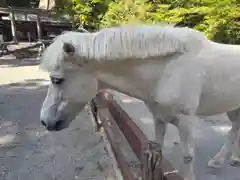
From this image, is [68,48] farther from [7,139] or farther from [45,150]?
[7,139]

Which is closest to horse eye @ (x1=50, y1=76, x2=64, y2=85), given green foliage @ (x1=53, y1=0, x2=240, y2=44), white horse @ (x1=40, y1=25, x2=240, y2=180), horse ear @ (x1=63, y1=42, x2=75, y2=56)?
white horse @ (x1=40, y1=25, x2=240, y2=180)

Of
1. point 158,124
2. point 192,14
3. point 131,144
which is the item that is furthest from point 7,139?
point 192,14

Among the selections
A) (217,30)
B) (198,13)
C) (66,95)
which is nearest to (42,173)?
(66,95)

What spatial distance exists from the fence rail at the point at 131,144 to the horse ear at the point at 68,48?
73 centimetres

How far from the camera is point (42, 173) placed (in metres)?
3.26

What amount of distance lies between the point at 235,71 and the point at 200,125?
1.90 m

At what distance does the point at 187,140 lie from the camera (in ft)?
7.39

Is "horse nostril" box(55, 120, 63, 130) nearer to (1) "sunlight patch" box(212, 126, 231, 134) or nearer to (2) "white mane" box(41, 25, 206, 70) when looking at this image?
(2) "white mane" box(41, 25, 206, 70)

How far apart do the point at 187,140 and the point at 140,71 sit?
64 cm

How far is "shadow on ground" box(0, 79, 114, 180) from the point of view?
3248 mm

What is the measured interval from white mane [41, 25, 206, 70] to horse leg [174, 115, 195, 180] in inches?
19.9

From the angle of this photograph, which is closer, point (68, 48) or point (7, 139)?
point (68, 48)

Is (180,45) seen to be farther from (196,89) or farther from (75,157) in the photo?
(75,157)

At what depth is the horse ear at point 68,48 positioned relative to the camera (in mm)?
1881
